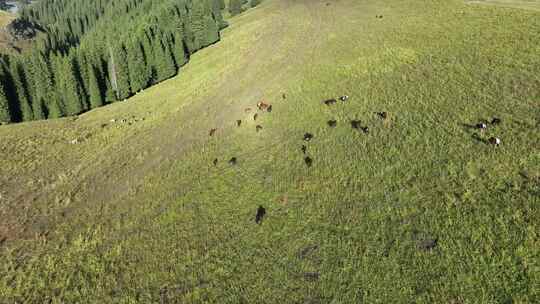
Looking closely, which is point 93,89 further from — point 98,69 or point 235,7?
point 235,7

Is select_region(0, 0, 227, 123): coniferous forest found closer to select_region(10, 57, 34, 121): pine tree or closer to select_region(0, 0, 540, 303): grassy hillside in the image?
select_region(10, 57, 34, 121): pine tree

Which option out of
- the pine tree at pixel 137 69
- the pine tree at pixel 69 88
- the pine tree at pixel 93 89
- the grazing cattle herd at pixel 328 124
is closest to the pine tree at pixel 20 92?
the pine tree at pixel 69 88

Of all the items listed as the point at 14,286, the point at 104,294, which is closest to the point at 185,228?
the point at 104,294

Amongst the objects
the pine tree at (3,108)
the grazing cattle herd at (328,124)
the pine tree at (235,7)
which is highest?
the pine tree at (235,7)

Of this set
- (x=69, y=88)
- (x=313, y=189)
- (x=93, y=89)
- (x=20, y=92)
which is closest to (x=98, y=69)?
(x=93, y=89)

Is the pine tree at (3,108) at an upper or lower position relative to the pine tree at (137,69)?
lower

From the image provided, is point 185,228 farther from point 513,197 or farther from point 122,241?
point 513,197

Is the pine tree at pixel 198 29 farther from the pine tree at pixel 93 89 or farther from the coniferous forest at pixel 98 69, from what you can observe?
the pine tree at pixel 93 89

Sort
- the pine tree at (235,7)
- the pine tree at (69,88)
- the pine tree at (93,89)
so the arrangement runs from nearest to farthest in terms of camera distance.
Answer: the pine tree at (69,88), the pine tree at (93,89), the pine tree at (235,7)
